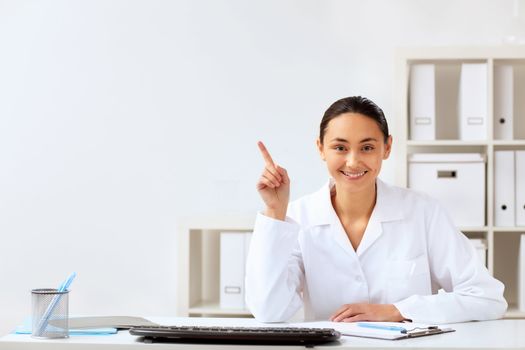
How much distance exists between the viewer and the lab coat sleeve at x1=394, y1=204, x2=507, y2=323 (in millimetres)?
2154

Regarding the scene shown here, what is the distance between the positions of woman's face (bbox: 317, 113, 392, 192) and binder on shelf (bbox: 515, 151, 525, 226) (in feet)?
3.41

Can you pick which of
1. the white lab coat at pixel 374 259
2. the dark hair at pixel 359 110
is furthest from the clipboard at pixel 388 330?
the dark hair at pixel 359 110

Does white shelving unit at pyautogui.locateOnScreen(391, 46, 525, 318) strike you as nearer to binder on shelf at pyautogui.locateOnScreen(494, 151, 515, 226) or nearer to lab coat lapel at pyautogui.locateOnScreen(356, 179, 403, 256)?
binder on shelf at pyautogui.locateOnScreen(494, 151, 515, 226)

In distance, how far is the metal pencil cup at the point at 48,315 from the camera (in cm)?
179

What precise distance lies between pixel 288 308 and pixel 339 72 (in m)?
1.68

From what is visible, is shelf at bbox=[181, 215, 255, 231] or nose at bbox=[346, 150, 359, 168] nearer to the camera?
nose at bbox=[346, 150, 359, 168]

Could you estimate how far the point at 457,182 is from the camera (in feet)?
10.7

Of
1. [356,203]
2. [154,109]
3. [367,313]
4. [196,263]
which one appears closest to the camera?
[367,313]

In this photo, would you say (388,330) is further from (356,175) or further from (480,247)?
(480,247)

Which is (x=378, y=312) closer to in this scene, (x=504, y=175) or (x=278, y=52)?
(x=504, y=175)

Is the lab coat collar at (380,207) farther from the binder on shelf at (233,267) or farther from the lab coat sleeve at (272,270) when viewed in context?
the binder on shelf at (233,267)

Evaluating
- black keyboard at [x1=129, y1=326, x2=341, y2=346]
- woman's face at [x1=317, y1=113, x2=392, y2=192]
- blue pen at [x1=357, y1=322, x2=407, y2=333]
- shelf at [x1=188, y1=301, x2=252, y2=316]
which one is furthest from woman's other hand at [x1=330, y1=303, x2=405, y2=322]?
shelf at [x1=188, y1=301, x2=252, y2=316]

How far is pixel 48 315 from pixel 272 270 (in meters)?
0.68

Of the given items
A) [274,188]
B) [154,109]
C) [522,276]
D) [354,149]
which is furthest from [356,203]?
[154,109]
